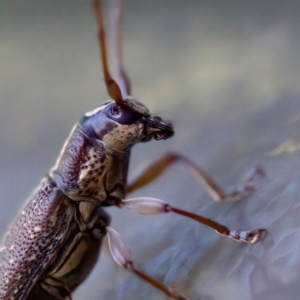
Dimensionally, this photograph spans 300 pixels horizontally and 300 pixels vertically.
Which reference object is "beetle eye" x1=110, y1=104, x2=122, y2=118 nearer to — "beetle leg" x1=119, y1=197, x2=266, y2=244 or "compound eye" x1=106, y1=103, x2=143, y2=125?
"compound eye" x1=106, y1=103, x2=143, y2=125

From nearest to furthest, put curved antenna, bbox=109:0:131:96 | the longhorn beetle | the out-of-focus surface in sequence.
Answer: the out-of-focus surface → the longhorn beetle → curved antenna, bbox=109:0:131:96

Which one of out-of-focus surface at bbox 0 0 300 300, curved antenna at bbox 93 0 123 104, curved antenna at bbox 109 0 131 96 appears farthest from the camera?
curved antenna at bbox 109 0 131 96

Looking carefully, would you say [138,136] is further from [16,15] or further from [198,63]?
[16,15]

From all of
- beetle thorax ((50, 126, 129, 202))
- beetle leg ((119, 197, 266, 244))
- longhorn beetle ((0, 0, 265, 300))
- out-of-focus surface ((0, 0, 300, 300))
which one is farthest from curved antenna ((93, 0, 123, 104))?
out-of-focus surface ((0, 0, 300, 300))

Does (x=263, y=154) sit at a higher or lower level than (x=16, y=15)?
lower

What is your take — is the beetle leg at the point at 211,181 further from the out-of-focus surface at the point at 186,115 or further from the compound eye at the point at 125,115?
the compound eye at the point at 125,115

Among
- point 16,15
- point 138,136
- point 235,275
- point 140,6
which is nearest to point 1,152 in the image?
point 16,15

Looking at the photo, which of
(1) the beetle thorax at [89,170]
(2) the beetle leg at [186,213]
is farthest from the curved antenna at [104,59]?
(2) the beetle leg at [186,213]
